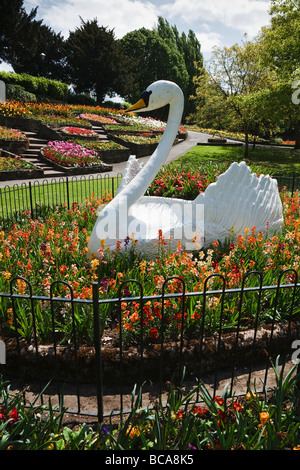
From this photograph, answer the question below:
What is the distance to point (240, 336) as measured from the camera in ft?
11.2

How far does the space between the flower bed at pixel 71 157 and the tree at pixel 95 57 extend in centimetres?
2409

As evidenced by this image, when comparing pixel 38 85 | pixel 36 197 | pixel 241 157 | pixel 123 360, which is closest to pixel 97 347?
pixel 123 360

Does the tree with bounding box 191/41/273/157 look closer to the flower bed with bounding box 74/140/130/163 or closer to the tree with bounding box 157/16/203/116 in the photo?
the flower bed with bounding box 74/140/130/163

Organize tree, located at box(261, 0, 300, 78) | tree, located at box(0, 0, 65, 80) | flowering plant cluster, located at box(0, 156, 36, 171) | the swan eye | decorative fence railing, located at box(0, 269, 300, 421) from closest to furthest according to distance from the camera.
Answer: decorative fence railing, located at box(0, 269, 300, 421) → the swan eye → flowering plant cluster, located at box(0, 156, 36, 171) → tree, located at box(261, 0, 300, 78) → tree, located at box(0, 0, 65, 80)

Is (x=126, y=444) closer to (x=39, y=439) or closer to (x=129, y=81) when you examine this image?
(x=39, y=439)

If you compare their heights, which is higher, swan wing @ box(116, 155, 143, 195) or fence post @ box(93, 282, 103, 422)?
swan wing @ box(116, 155, 143, 195)

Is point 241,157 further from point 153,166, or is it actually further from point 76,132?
point 153,166

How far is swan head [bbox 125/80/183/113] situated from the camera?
15.4ft

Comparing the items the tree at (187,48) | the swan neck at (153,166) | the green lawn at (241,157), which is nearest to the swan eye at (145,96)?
the swan neck at (153,166)

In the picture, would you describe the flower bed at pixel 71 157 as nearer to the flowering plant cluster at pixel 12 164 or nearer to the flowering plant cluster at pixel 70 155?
the flowering plant cluster at pixel 70 155

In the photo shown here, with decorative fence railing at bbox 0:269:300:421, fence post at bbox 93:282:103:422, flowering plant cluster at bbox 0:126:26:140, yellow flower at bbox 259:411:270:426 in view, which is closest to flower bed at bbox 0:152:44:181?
flowering plant cluster at bbox 0:126:26:140

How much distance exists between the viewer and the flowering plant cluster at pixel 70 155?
14.1 meters

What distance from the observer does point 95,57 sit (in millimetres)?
35500

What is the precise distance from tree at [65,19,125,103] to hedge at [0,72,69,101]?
6545 millimetres
